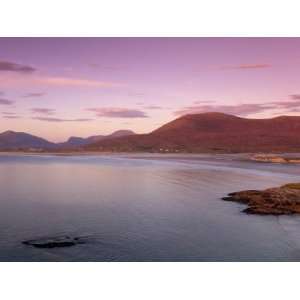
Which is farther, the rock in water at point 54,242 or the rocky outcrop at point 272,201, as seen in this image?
the rocky outcrop at point 272,201

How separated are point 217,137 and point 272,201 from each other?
66.1 meters

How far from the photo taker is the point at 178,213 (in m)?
17.2

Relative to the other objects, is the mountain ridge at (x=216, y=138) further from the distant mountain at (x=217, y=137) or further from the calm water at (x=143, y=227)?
the calm water at (x=143, y=227)

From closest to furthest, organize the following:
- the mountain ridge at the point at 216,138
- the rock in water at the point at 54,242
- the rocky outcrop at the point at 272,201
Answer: the rock in water at the point at 54,242 < the rocky outcrop at the point at 272,201 < the mountain ridge at the point at 216,138

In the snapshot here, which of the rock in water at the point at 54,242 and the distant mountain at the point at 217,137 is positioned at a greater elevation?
the distant mountain at the point at 217,137

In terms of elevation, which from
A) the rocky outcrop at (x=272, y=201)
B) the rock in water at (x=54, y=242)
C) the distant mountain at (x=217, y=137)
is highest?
the distant mountain at (x=217, y=137)

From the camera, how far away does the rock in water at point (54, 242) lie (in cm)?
1183

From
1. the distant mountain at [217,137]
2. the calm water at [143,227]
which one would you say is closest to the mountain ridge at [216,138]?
the distant mountain at [217,137]

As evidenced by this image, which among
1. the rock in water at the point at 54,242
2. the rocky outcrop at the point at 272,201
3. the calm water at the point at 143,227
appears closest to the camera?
the calm water at the point at 143,227

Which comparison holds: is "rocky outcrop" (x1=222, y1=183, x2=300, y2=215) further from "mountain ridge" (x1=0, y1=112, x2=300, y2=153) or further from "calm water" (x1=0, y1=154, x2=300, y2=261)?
"mountain ridge" (x1=0, y1=112, x2=300, y2=153)

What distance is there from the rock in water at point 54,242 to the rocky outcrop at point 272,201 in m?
7.91

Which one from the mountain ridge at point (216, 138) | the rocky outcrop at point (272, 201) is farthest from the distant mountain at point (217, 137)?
the rocky outcrop at point (272, 201)
